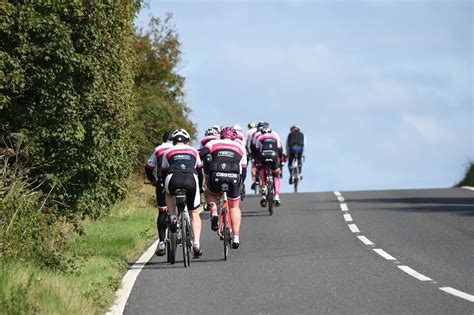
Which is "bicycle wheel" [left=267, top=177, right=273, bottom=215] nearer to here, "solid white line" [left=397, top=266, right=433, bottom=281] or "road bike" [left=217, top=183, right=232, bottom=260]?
"road bike" [left=217, top=183, right=232, bottom=260]

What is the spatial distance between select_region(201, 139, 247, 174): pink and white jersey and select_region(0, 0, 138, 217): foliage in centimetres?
287

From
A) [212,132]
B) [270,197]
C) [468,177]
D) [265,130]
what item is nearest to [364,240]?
[212,132]

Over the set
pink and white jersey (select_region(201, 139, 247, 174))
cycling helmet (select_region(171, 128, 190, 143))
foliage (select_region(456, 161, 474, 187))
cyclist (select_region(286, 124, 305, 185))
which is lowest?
foliage (select_region(456, 161, 474, 187))

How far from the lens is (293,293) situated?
41.7ft

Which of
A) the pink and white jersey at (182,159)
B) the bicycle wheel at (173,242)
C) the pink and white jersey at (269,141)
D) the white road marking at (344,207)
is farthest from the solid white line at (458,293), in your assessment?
the white road marking at (344,207)

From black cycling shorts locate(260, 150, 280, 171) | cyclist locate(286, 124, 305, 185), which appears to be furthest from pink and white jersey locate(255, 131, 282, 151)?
cyclist locate(286, 124, 305, 185)

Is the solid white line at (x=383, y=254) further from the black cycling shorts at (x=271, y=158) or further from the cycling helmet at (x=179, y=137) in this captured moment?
the black cycling shorts at (x=271, y=158)

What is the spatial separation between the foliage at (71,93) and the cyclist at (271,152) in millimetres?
3570

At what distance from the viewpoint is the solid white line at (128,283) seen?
1189 cm

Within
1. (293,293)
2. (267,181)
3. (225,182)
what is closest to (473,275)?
(293,293)

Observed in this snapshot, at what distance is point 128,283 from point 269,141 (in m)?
13.0

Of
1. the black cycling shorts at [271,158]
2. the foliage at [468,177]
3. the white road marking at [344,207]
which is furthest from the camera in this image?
the foliage at [468,177]

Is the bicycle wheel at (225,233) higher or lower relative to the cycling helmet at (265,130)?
lower

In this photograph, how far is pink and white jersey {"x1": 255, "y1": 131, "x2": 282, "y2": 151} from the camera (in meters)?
26.7
